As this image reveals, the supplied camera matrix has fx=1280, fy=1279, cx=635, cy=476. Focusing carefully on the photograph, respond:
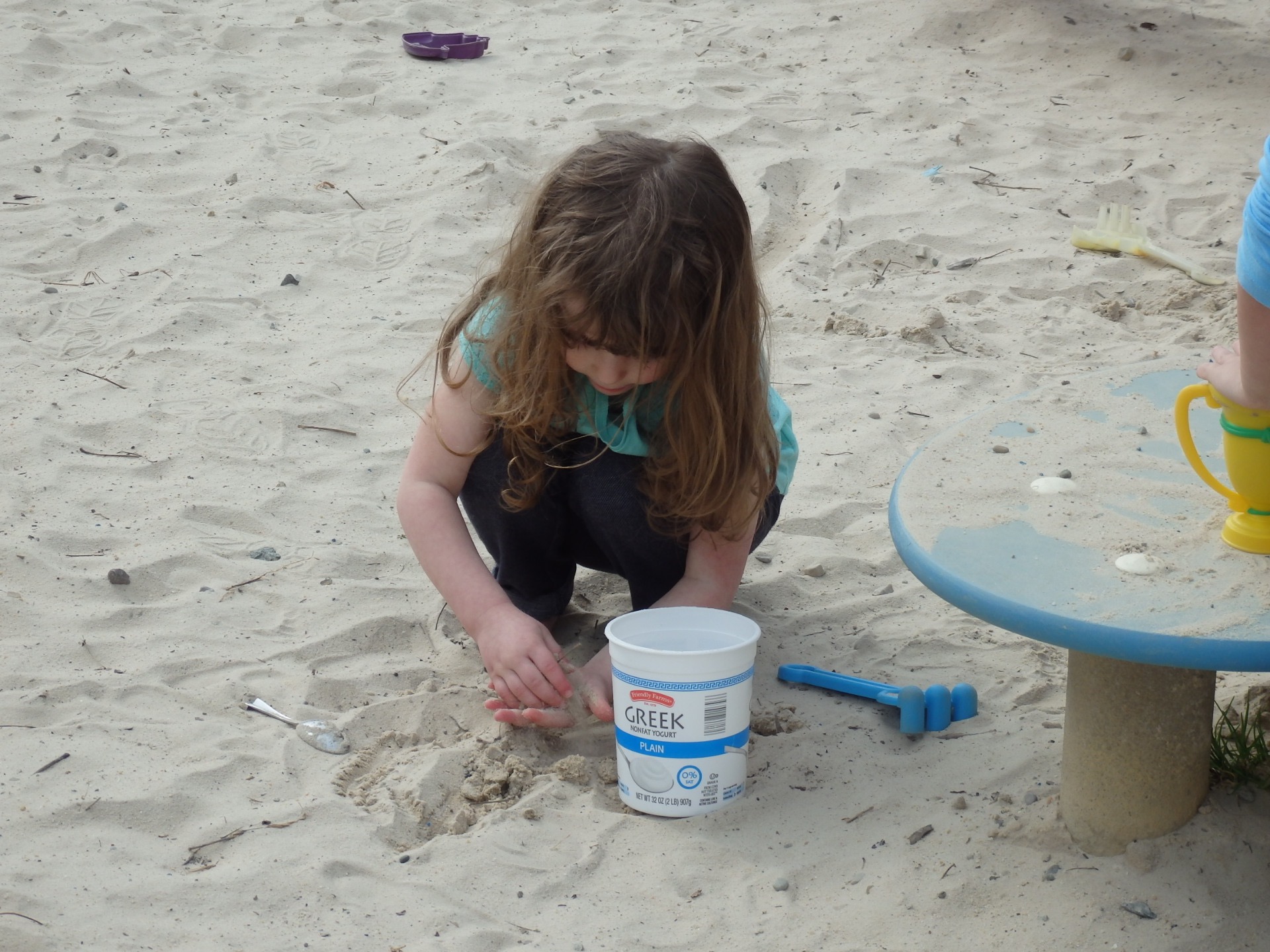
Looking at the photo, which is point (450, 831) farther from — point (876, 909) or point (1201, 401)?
point (1201, 401)

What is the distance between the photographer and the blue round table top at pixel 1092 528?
56.4 inches

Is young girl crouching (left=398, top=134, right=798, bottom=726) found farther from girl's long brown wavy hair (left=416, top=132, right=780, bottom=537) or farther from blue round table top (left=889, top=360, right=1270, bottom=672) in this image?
blue round table top (left=889, top=360, right=1270, bottom=672)

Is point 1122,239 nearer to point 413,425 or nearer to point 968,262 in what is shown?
point 968,262

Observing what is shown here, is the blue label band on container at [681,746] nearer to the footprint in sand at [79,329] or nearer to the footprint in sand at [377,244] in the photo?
the footprint in sand at [79,329]

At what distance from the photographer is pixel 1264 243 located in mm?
1309

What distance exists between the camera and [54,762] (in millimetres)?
1942

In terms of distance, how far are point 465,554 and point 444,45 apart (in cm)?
402

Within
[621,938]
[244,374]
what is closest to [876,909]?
[621,938]

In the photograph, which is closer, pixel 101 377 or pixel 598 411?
pixel 598 411

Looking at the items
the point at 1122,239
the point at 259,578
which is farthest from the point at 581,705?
the point at 1122,239

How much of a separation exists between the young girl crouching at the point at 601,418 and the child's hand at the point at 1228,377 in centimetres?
66

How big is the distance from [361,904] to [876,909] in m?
0.70

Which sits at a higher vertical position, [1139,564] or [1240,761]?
[1139,564]

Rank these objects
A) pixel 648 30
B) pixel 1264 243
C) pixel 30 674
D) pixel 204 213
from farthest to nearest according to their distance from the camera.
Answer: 1. pixel 648 30
2. pixel 204 213
3. pixel 30 674
4. pixel 1264 243
